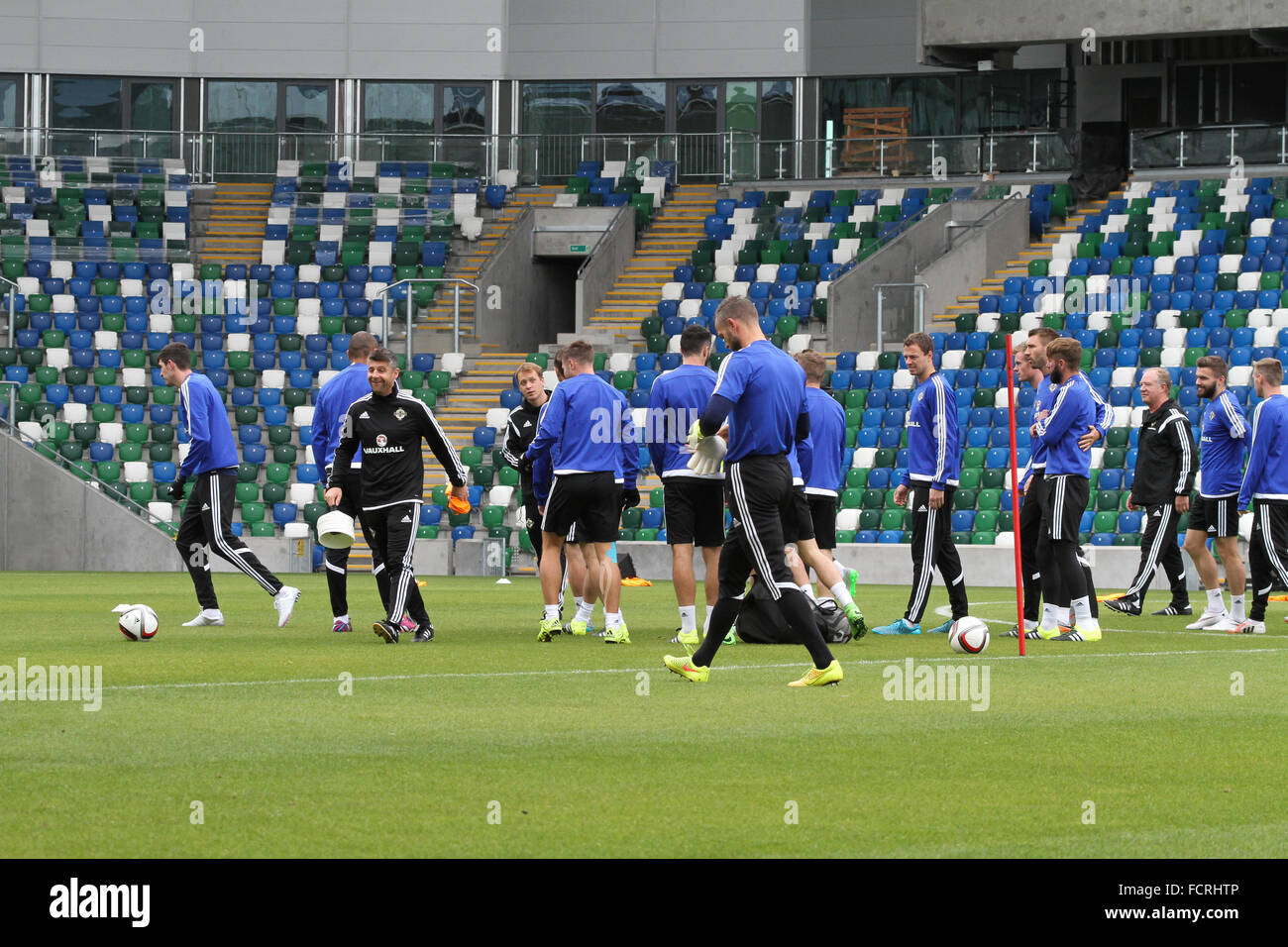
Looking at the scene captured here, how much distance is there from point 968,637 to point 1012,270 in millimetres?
23385

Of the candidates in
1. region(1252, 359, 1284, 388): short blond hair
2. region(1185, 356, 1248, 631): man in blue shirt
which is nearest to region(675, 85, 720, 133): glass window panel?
region(1185, 356, 1248, 631): man in blue shirt

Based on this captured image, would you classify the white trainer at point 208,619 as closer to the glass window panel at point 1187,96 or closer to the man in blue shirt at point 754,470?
the man in blue shirt at point 754,470

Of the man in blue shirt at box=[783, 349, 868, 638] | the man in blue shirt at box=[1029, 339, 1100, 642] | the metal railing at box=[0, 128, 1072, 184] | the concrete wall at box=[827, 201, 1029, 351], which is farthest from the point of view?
the metal railing at box=[0, 128, 1072, 184]

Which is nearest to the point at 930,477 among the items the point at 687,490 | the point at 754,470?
the point at 687,490

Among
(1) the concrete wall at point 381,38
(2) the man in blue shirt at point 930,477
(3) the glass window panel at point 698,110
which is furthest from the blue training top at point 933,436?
(1) the concrete wall at point 381,38

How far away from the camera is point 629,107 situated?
1741 inches

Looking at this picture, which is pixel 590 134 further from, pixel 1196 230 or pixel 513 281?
pixel 1196 230

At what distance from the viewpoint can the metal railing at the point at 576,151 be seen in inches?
1523

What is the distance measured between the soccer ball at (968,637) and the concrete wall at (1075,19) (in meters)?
24.9

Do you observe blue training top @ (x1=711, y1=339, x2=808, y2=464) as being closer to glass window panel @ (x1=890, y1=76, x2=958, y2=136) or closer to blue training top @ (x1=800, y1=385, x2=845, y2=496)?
blue training top @ (x1=800, y1=385, x2=845, y2=496)

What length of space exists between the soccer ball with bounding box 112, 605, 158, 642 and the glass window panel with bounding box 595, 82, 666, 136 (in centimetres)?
3129

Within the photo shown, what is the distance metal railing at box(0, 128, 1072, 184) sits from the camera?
3869cm

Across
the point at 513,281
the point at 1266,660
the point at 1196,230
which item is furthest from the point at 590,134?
the point at 1266,660
